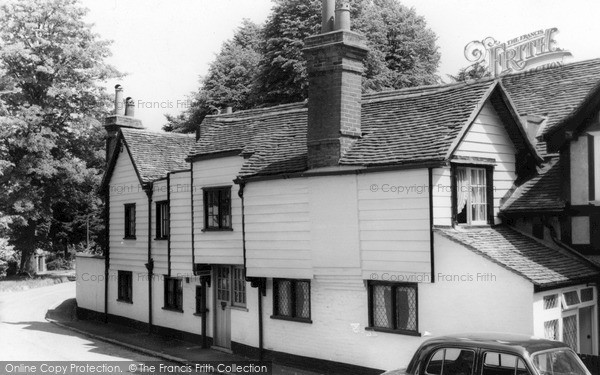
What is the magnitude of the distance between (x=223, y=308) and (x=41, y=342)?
21.6 ft

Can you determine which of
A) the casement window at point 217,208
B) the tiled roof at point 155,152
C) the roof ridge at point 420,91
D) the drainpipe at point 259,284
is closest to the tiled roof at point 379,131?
the roof ridge at point 420,91

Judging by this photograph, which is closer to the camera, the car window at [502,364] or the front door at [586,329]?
the car window at [502,364]

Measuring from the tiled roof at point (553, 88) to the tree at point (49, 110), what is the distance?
29.1 m

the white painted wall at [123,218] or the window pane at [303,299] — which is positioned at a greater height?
the white painted wall at [123,218]

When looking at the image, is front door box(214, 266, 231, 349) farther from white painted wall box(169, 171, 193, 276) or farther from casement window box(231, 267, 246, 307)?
white painted wall box(169, 171, 193, 276)

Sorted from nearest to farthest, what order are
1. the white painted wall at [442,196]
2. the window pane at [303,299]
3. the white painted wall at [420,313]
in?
1. the white painted wall at [420,313]
2. the white painted wall at [442,196]
3. the window pane at [303,299]

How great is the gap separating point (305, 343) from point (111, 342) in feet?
29.5

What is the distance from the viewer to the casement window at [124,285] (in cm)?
2727

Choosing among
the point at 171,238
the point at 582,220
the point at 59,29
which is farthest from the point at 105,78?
the point at 582,220

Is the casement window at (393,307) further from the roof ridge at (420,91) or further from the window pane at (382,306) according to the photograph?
the roof ridge at (420,91)

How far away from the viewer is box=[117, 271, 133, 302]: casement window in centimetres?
2727

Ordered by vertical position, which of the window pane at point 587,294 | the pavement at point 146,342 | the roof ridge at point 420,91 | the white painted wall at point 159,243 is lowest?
the pavement at point 146,342

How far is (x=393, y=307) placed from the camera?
51.8 ft

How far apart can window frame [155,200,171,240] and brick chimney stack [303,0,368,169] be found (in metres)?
9.46
